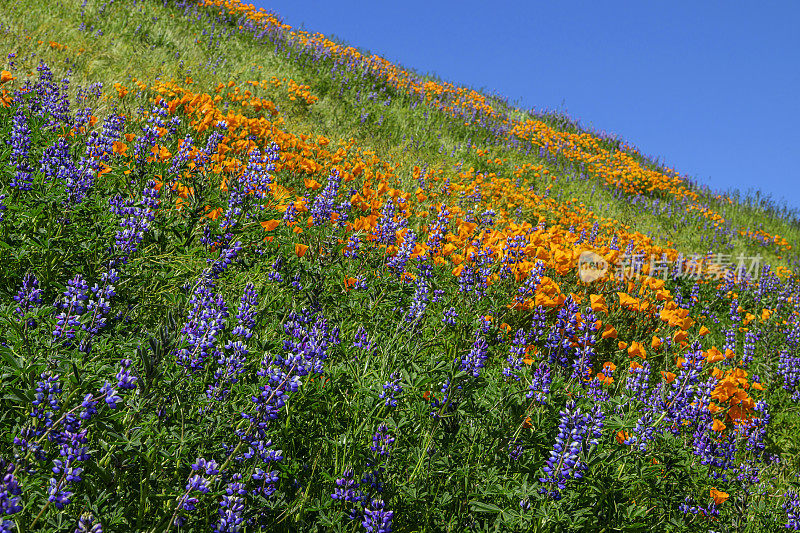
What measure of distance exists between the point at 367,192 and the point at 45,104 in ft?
8.22

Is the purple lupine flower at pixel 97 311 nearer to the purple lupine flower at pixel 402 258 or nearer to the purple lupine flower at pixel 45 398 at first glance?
the purple lupine flower at pixel 45 398

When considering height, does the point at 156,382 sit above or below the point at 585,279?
below

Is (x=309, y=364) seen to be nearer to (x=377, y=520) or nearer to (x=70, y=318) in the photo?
(x=377, y=520)

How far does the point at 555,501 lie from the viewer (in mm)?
1869

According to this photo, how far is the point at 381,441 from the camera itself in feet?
6.46

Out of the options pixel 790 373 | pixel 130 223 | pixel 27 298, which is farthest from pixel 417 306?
pixel 790 373

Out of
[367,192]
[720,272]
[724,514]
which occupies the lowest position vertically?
[724,514]

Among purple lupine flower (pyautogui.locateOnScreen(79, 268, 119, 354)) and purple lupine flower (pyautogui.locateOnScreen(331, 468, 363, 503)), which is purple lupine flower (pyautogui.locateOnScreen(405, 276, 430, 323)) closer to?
purple lupine flower (pyautogui.locateOnScreen(331, 468, 363, 503))

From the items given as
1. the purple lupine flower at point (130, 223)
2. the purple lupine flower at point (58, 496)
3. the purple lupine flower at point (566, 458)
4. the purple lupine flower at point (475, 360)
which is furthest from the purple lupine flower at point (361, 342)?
the purple lupine flower at point (58, 496)

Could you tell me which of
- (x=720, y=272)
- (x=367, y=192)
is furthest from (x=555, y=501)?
(x=720, y=272)

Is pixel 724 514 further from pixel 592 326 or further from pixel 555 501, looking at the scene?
pixel 555 501

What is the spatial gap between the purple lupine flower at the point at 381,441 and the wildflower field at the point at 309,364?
18 mm

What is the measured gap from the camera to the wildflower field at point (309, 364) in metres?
1.60

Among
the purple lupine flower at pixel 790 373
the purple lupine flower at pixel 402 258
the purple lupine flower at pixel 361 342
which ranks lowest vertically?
the purple lupine flower at pixel 361 342
